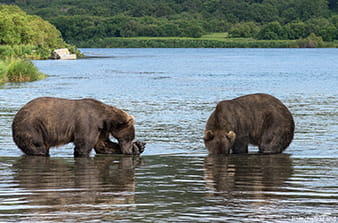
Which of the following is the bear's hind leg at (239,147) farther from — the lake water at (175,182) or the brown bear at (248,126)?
the lake water at (175,182)

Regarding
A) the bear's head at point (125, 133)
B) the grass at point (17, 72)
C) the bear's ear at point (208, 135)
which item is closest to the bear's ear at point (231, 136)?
the bear's ear at point (208, 135)

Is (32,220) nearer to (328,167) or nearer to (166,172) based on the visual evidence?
(166,172)

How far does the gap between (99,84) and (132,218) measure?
37.4m

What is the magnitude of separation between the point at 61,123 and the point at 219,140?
299cm

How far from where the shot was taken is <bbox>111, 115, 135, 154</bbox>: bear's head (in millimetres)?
14750

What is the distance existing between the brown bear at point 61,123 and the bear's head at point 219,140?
1625mm

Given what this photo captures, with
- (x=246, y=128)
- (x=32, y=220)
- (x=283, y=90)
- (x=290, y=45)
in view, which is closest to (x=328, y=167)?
(x=246, y=128)

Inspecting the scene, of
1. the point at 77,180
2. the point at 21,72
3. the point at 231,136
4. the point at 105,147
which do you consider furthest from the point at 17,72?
the point at 77,180

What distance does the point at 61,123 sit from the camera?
46.7 feet

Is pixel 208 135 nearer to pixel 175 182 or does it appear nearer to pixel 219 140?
pixel 219 140

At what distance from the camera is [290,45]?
199 meters

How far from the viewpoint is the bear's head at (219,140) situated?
14.1 meters

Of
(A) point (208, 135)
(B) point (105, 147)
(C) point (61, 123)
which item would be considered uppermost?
(C) point (61, 123)

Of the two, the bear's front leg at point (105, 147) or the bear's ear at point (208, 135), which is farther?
the bear's front leg at point (105, 147)
